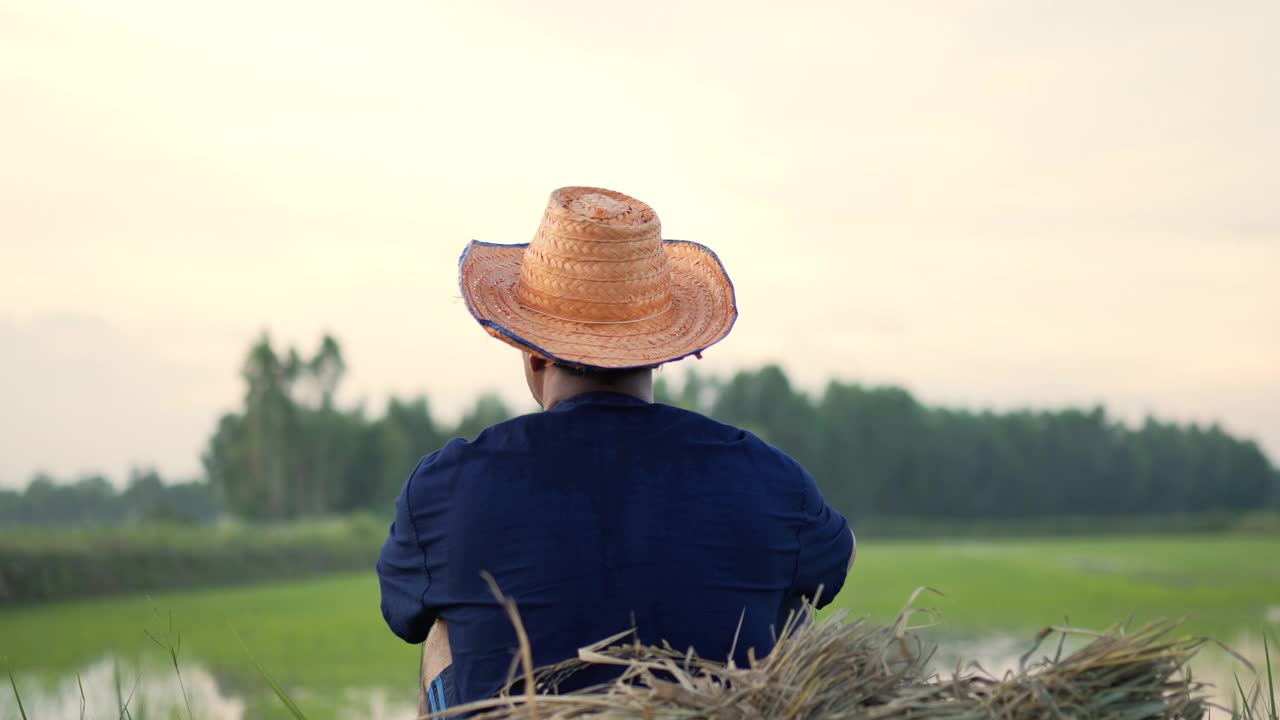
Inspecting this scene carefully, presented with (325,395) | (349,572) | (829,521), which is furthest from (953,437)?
(829,521)

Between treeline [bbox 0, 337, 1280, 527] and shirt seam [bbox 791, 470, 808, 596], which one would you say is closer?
shirt seam [bbox 791, 470, 808, 596]

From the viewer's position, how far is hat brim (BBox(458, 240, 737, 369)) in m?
2.00

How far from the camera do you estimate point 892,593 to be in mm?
26203

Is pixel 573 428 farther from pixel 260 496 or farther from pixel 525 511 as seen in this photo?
pixel 260 496

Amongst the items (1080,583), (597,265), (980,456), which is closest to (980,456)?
(980,456)

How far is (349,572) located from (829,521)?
1341 inches

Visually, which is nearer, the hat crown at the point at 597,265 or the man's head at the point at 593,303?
the man's head at the point at 593,303

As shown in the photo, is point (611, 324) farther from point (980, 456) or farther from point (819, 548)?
point (980, 456)

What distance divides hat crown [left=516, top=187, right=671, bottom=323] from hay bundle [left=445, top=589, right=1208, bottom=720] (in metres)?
0.80

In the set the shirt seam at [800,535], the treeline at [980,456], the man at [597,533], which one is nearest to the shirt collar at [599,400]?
the man at [597,533]

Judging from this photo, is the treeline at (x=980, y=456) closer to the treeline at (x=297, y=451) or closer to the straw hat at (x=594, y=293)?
the treeline at (x=297, y=451)

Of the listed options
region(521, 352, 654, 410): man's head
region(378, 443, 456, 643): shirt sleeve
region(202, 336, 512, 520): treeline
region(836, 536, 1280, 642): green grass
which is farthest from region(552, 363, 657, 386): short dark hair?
region(202, 336, 512, 520): treeline

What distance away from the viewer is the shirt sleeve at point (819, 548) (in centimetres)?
191

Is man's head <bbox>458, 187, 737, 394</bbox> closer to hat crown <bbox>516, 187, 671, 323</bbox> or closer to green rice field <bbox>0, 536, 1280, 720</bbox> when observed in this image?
hat crown <bbox>516, 187, 671, 323</bbox>
